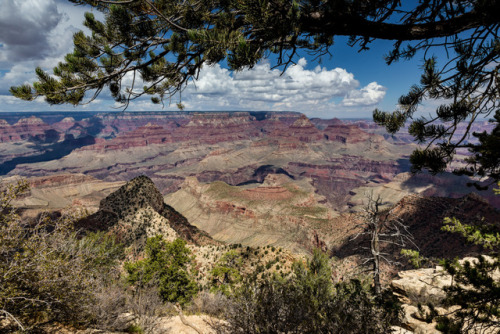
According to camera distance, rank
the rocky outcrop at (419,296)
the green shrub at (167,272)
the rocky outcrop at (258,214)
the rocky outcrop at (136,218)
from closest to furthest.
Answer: the rocky outcrop at (419,296), the green shrub at (167,272), the rocky outcrop at (136,218), the rocky outcrop at (258,214)

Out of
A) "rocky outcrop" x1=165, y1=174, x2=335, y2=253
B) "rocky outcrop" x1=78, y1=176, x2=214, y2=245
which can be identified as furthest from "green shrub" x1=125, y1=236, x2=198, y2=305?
"rocky outcrop" x1=165, y1=174, x2=335, y2=253

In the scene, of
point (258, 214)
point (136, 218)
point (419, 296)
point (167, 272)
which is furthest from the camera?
point (258, 214)

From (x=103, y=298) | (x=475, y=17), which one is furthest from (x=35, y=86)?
(x=475, y=17)

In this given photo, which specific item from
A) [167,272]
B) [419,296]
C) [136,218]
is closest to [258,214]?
[136,218]

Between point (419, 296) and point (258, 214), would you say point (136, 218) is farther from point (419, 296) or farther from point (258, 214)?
point (258, 214)

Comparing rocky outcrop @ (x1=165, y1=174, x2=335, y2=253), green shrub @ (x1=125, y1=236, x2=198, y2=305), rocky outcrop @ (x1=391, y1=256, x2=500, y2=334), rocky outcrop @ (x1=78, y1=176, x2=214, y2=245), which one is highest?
rocky outcrop @ (x1=391, y1=256, x2=500, y2=334)

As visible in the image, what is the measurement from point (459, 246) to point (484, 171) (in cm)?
5033

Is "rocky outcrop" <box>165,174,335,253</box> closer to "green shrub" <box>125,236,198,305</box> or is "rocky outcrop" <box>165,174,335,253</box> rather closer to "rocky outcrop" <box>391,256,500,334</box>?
"green shrub" <box>125,236,198,305</box>

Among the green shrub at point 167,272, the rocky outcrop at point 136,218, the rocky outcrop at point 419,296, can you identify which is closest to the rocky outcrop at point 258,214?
the rocky outcrop at point 136,218

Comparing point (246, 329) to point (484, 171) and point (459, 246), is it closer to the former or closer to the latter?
point (484, 171)

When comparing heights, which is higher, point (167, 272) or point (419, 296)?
point (419, 296)

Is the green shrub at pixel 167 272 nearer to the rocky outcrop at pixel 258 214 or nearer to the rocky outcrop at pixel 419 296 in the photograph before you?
the rocky outcrop at pixel 419 296

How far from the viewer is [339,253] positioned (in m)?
59.0

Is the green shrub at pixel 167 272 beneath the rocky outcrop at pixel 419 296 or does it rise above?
beneath
